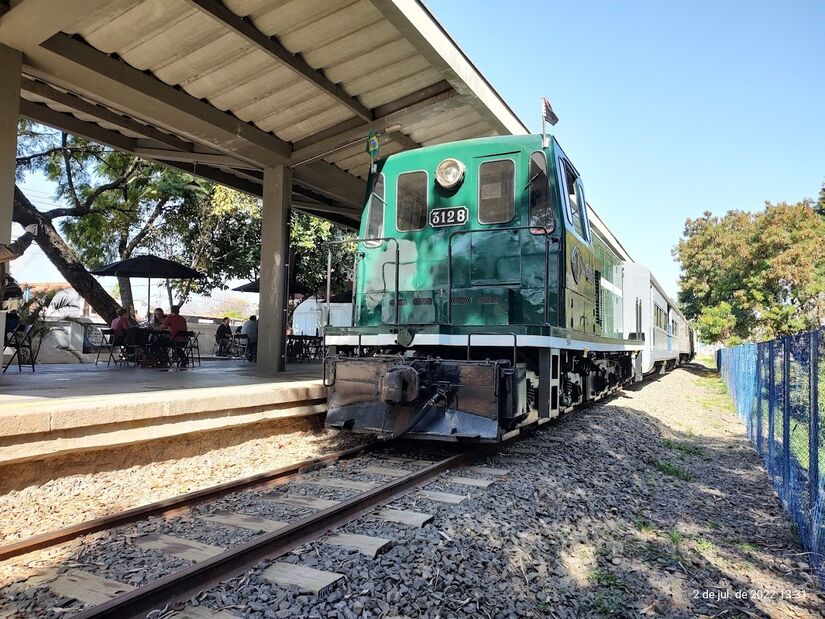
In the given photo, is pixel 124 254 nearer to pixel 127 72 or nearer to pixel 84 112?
pixel 84 112

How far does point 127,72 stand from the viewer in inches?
264

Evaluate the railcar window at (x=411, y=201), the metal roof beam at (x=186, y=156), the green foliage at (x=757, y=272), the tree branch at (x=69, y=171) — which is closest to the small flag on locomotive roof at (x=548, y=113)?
the railcar window at (x=411, y=201)

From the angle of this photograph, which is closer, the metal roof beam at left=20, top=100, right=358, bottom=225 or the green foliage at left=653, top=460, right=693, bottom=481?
the green foliage at left=653, top=460, right=693, bottom=481

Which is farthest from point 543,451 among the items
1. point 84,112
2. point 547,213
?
point 84,112


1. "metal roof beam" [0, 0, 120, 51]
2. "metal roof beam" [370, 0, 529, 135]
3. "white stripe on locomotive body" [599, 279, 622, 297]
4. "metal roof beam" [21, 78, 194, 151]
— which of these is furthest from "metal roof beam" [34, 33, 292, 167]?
"white stripe on locomotive body" [599, 279, 622, 297]

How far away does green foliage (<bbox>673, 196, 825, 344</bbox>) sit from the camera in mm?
20766

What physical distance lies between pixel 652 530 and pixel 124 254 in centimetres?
1865

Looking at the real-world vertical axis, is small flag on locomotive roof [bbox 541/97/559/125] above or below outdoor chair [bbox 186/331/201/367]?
above

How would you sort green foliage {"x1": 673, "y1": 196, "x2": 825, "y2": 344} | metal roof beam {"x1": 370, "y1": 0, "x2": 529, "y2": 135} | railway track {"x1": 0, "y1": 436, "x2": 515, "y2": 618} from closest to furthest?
railway track {"x1": 0, "y1": 436, "x2": 515, "y2": 618} < metal roof beam {"x1": 370, "y1": 0, "x2": 529, "y2": 135} < green foliage {"x1": 673, "y1": 196, "x2": 825, "y2": 344}

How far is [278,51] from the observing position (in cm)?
685

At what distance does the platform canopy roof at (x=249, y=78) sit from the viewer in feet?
19.8

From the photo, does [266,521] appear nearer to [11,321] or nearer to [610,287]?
[11,321]

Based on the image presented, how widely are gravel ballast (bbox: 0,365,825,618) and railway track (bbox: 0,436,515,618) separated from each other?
0.21ft

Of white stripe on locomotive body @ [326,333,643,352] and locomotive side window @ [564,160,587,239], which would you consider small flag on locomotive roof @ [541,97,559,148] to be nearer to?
locomotive side window @ [564,160,587,239]
